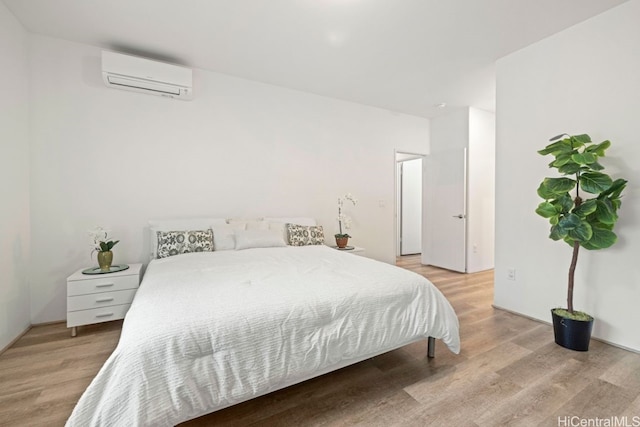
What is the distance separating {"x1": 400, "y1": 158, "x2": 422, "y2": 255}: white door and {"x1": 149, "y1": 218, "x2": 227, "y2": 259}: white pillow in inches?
161

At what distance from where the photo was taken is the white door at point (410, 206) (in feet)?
19.6

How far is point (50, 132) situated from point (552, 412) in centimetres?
437

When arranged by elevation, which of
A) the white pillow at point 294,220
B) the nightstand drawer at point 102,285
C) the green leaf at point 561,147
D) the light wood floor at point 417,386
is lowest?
the light wood floor at point 417,386

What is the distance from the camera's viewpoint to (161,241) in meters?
2.70

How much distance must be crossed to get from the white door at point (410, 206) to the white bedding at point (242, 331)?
13.4 feet

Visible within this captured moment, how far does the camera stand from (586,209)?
2010 mm

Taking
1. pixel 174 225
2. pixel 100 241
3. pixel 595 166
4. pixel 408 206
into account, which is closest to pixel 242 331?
pixel 174 225

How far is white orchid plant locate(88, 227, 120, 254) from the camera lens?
99.9 inches

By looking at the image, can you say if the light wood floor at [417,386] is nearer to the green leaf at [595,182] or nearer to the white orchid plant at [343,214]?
the green leaf at [595,182]

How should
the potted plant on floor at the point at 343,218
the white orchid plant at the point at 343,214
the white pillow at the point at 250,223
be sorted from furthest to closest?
1. the white orchid plant at the point at 343,214
2. the potted plant on floor at the point at 343,218
3. the white pillow at the point at 250,223

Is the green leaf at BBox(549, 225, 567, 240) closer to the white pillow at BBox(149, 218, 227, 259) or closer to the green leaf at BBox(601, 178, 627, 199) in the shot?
the green leaf at BBox(601, 178, 627, 199)

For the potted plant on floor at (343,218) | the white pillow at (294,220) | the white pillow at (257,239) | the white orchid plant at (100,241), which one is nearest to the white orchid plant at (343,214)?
the potted plant on floor at (343,218)

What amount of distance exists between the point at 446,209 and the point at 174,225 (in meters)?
4.11

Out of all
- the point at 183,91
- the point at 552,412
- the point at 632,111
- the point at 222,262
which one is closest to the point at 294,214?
the point at 222,262
